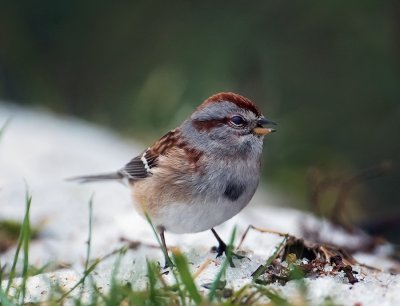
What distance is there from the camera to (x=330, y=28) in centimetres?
997

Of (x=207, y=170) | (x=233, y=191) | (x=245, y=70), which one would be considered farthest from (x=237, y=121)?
(x=245, y=70)

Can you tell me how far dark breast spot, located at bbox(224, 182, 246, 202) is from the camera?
4145mm

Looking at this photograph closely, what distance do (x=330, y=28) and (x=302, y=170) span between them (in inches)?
87.3

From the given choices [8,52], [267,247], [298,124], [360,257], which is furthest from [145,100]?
[267,247]

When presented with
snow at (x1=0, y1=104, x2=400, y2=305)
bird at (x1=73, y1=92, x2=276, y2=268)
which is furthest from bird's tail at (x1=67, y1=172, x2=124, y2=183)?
bird at (x1=73, y1=92, x2=276, y2=268)

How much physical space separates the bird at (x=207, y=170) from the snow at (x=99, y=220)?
16 centimetres

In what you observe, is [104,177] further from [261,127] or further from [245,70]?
[245,70]

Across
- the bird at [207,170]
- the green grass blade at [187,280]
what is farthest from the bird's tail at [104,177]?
the green grass blade at [187,280]

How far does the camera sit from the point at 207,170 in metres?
4.27

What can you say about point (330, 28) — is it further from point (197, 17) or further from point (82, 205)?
point (82, 205)

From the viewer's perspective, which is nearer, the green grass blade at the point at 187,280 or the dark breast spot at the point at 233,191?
the green grass blade at the point at 187,280

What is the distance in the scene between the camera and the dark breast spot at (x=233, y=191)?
4.15 m

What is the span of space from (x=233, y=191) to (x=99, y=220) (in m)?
1.73

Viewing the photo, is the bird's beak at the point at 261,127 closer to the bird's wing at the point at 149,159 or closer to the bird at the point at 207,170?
the bird at the point at 207,170
